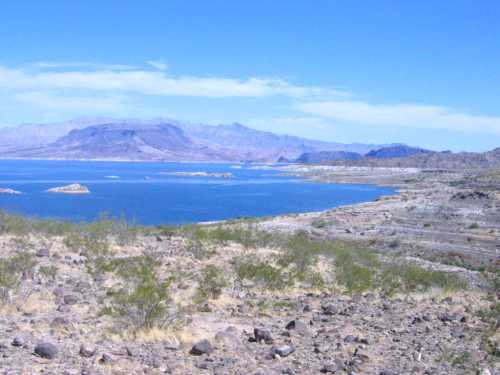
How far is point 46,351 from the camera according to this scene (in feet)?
28.7

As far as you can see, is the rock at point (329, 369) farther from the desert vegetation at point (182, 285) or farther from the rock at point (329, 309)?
the rock at point (329, 309)

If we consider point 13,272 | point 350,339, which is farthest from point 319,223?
point 350,339

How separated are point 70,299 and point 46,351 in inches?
144

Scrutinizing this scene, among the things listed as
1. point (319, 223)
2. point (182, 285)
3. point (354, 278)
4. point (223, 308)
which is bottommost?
point (319, 223)

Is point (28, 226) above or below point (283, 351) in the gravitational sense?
above

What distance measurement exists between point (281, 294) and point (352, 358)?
6.39m

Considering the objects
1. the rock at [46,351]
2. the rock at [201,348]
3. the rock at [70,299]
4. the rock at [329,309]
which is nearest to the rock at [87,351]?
the rock at [46,351]

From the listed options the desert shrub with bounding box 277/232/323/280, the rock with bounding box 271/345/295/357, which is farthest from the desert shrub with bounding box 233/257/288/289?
the rock with bounding box 271/345/295/357

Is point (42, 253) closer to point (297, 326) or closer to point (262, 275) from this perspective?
point (262, 275)

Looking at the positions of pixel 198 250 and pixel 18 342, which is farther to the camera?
pixel 198 250

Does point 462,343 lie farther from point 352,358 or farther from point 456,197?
point 456,197

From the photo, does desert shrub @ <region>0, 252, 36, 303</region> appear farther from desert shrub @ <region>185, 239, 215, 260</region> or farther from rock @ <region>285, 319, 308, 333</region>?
desert shrub @ <region>185, 239, 215, 260</region>

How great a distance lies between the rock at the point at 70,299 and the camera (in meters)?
12.2

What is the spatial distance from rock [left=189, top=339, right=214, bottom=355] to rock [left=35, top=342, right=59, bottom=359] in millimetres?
2050
